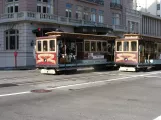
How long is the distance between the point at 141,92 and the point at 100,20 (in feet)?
120

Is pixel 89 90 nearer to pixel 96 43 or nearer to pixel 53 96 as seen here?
pixel 53 96

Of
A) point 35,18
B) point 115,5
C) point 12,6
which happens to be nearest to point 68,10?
point 35,18

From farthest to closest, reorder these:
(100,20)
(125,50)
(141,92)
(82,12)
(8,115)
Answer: (100,20) < (82,12) < (125,50) < (141,92) < (8,115)

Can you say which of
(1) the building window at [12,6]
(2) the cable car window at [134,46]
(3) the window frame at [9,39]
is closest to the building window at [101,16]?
(1) the building window at [12,6]

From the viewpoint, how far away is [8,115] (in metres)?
8.03

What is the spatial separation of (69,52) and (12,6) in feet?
59.2

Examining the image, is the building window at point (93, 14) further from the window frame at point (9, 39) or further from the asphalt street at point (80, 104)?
the asphalt street at point (80, 104)

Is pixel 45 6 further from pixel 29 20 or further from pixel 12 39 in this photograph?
pixel 12 39

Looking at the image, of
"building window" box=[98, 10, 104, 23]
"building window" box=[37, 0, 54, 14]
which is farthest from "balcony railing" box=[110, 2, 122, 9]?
"building window" box=[37, 0, 54, 14]

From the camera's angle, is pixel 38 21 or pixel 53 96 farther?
pixel 38 21

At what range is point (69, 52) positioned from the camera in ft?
75.1

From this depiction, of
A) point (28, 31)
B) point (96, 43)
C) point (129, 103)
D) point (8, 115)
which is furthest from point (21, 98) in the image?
point (28, 31)

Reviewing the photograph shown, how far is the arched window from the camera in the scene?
122 feet

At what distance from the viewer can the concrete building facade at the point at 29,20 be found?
117ft
